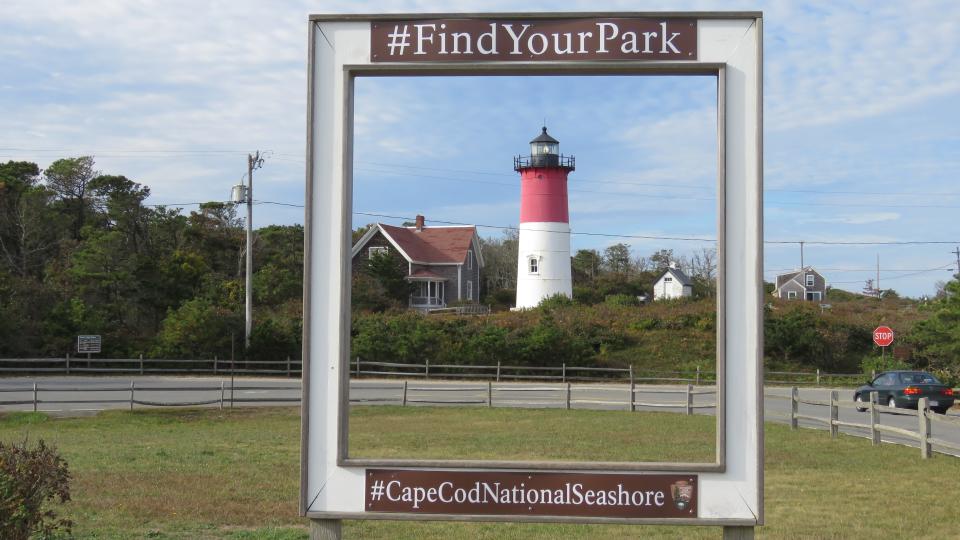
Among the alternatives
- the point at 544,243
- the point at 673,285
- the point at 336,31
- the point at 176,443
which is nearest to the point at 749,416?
the point at 336,31

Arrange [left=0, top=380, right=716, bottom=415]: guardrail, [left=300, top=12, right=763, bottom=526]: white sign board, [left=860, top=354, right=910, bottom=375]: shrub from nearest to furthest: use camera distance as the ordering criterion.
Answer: [left=300, top=12, right=763, bottom=526]: white sign board → [left=0, top=380, right=716, bottom=415]: guardrail → [left=860, top=354, right=910, bottom=375]: shrub

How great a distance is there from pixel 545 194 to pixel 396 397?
690 inches

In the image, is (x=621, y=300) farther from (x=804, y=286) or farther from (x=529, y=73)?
(x=529, y=73)

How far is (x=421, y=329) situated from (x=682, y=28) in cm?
3303

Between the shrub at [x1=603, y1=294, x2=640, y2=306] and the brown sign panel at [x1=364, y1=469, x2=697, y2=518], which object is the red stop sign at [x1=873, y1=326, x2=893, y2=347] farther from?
the brown sign panel at [x1=364, y1=469, x2=697, y2=518]

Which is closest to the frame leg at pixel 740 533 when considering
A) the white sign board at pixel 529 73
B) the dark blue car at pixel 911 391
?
the white sign board at pixel 529 73

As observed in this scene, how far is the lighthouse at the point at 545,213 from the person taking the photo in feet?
137

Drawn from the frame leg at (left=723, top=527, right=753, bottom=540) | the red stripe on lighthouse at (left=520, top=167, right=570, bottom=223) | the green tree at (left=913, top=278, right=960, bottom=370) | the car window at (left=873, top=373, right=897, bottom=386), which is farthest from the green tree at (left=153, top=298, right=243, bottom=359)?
the frame leg at (left=723, top=527, right=753, bottom=540)

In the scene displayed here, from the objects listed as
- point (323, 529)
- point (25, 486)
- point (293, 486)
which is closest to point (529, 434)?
point (293, 486)

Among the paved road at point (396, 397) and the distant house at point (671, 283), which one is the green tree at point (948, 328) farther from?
the distant house at point (671, 283)

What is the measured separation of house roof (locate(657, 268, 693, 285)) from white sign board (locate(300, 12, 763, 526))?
49504 mm

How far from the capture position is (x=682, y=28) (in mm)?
5234

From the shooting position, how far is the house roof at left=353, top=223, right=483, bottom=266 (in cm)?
4756

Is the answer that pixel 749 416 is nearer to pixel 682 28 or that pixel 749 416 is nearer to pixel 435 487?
pixel 435 487
